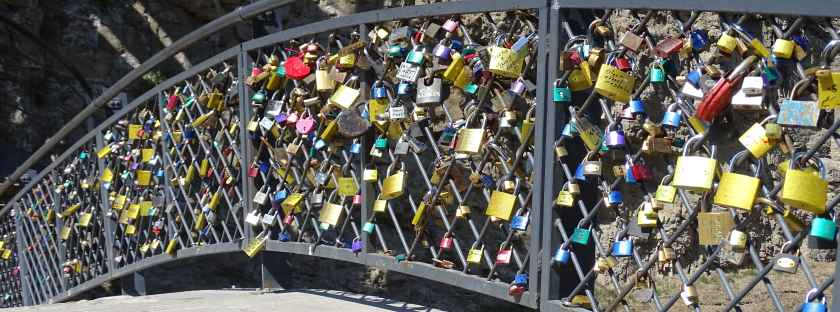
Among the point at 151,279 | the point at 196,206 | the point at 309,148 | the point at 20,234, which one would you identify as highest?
the point at 309,148

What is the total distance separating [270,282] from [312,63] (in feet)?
3.09

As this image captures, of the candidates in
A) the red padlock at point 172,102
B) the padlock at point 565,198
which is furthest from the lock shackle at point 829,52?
the red padlock at point 172,102

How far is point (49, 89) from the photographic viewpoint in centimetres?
640

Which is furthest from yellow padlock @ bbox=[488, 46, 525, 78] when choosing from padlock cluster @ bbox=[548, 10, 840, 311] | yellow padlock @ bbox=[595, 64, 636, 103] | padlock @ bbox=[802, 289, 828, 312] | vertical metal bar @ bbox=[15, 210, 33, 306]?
vertical metal bar @ bbox=[15, 210, 33, 306]

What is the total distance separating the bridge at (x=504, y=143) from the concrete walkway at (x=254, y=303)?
0.56ft

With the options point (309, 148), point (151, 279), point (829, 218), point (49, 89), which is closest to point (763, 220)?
point (309, 148)

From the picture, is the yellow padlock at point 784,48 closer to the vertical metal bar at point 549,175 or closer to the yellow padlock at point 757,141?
the yellow padlock at point 757,141

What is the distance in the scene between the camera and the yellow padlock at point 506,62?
177cm

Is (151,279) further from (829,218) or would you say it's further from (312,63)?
(829,218)

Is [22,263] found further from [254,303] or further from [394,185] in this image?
[394,185]

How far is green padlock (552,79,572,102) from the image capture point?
1.67 m

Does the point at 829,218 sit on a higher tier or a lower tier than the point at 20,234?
higher

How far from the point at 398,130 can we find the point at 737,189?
3.56 feet

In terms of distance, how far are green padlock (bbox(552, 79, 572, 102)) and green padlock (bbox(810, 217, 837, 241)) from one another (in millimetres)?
608
